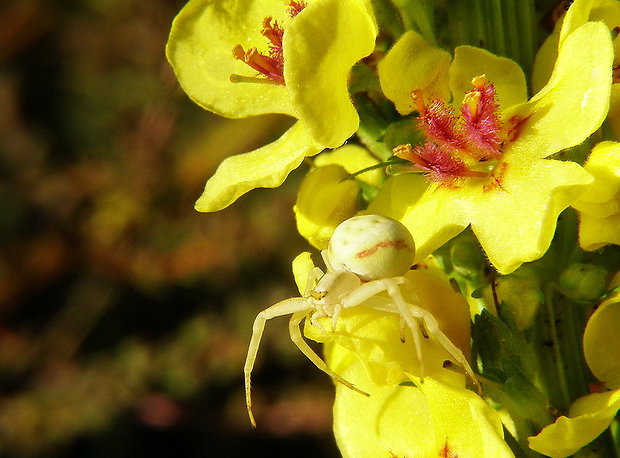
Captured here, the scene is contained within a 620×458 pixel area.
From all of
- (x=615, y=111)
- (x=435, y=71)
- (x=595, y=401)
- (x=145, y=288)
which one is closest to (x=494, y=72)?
(x=435, y=71)

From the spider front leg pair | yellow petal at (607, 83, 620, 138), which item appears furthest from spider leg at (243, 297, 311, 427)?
yellow petal at (607, 83, 620, 138)

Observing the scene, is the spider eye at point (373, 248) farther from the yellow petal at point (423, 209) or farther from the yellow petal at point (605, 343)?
the yellow petal at point (605, 343)

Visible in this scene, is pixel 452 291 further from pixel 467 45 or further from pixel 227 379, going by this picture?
pixel 227 379

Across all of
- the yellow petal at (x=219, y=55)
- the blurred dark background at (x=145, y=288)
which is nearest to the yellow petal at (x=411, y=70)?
the yellow petal at (x=219, y=55)

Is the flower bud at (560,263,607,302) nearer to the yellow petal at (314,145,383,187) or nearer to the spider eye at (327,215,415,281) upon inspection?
the spider eye at (327,215,415,281)

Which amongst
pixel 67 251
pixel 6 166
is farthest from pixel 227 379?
pixel 6 166
